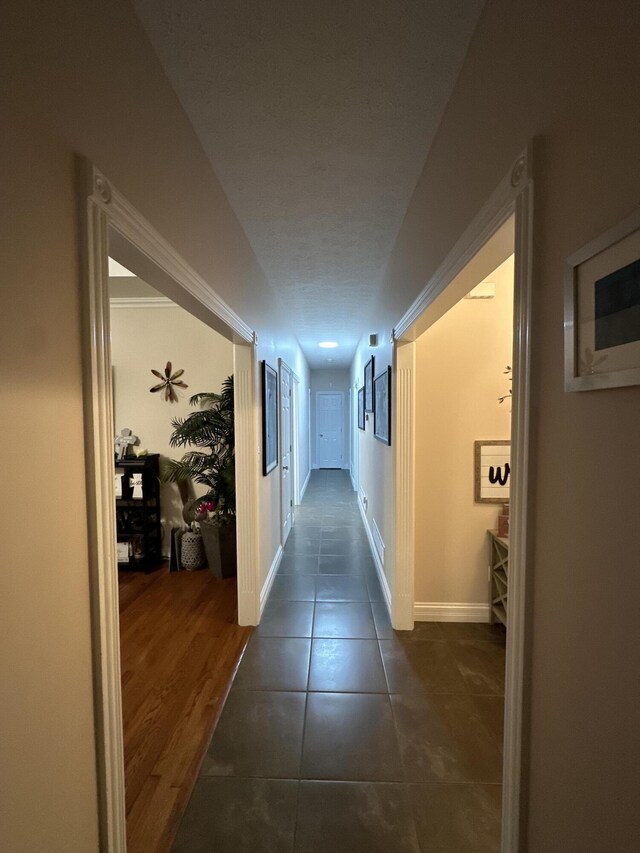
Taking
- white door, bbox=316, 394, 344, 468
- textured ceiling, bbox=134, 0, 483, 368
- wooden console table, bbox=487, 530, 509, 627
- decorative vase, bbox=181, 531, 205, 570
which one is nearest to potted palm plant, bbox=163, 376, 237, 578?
decorative vase, bbox=181, 531, 205, 570

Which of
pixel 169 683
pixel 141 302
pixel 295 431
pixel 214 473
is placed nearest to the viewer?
pixel 169 683

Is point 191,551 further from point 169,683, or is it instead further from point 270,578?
point 169,683

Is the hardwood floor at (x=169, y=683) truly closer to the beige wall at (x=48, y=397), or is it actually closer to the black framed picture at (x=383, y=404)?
the beige wall at (x=48, y=397)

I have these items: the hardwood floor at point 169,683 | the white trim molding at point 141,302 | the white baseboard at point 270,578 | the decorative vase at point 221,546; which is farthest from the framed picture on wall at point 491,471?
the white trim molding at point 141,302

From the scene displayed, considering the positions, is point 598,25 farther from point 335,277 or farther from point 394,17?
point 335,277

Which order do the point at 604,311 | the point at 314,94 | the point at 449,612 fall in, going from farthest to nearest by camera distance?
the point at 449,612
the point at 314,94
the point at 604,311

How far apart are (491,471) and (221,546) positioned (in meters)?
2.33

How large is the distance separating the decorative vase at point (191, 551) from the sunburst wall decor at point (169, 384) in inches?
52.9

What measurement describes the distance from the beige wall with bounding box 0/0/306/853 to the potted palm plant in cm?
266

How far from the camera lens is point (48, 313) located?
769mm

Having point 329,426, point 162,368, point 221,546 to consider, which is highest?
point 162,368

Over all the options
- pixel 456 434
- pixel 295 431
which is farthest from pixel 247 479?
pixel 295 431

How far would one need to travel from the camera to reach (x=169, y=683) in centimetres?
221

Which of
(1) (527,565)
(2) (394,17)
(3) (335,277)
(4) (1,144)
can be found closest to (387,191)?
(2) (394,17)
